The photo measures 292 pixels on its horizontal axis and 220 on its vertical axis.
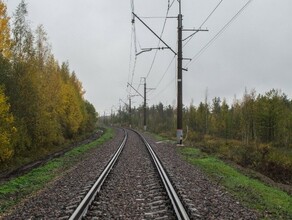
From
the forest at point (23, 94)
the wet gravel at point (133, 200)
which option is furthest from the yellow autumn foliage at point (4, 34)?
the wet gravel at point (133, 200)

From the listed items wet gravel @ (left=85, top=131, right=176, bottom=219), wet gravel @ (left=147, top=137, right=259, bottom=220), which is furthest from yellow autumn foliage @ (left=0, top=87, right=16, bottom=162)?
wet gravel @ (left=147, top=137, right=259, bottom=220)

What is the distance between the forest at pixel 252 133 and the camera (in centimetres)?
1994

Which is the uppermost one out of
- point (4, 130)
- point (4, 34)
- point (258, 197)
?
point (4, 34)

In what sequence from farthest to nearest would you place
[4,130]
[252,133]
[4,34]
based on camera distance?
[252,133] → [4,34] → [4,130]

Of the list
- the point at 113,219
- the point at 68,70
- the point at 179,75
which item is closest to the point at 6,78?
the point at 179,75

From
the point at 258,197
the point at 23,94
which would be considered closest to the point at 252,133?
the point at 23,94

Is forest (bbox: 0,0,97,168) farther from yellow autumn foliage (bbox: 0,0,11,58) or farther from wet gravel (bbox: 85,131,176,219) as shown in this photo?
wet gravel (bbox: 85,131,176,219)

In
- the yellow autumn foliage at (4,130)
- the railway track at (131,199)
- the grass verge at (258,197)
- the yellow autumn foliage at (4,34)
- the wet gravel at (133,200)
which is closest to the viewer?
the railway track at (131,199)

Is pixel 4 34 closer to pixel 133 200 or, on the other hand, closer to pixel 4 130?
pixel 4 130

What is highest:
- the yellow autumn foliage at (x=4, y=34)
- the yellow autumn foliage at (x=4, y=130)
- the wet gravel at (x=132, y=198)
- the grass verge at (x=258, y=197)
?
the yellow autumn foliage at (x=4, y=34)

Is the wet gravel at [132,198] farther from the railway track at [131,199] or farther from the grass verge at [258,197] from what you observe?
the grass verge at [258,197]

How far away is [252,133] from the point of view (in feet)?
197

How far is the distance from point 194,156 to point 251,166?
321 cm

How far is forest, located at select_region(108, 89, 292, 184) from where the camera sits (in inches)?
785
